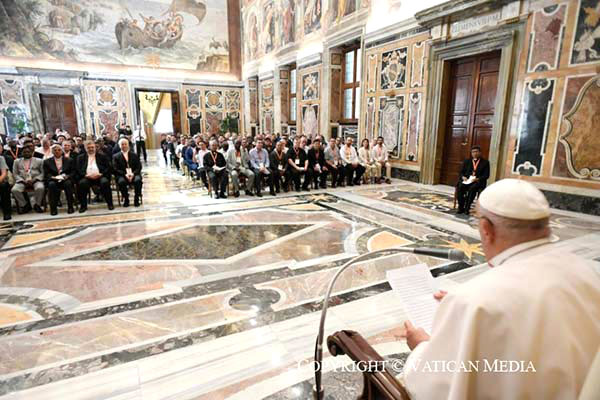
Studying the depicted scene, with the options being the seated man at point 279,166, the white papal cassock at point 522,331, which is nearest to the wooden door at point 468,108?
the seated man at point 279,166

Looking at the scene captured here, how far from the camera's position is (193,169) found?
29.7 feet

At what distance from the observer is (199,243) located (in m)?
4.49

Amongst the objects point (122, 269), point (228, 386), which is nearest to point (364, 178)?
point (122, 269)

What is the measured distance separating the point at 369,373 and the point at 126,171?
659 centimetres

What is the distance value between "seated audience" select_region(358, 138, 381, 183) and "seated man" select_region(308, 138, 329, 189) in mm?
1218

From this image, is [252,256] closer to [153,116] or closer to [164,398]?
[164,398]

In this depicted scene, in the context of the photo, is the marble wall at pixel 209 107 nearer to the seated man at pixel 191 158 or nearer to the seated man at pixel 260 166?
the seated man at pixel 191 158

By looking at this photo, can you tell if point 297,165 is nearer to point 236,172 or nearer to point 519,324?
point 236,172

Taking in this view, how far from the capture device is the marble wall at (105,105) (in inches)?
641

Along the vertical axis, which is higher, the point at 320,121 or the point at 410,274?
the point at 320,121

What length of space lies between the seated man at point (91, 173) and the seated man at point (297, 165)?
379cm

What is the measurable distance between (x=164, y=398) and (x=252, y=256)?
2.19 m

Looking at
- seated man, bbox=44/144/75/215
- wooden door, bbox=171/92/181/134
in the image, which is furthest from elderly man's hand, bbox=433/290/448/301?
wooden door, bbox=171/92/181/134

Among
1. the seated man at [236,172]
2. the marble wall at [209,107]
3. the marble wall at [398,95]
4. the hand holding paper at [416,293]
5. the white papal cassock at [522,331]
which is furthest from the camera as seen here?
the marble wall at [209,107]
